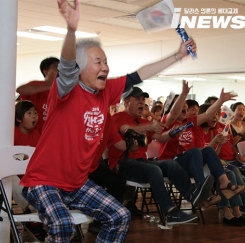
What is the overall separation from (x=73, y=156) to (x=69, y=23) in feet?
2.38

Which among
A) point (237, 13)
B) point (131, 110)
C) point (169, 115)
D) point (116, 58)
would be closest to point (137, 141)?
point (131, 110)

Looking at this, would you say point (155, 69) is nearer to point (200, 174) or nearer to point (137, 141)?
point (137, 141)

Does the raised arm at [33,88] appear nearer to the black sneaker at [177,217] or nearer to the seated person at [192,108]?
the black sneaker at [177,217]

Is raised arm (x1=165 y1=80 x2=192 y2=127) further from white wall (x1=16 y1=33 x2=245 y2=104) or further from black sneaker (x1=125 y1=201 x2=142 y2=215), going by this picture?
white wall (x1=16 y1=33 x2=245 y2=104)

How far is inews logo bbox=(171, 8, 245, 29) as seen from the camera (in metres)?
9.08

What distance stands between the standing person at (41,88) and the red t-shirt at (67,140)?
124cm

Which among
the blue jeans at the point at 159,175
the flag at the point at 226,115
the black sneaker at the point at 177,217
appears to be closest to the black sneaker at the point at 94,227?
the blue jeans at the point at 159,175

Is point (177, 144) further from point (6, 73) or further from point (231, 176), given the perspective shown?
point (6, 73)

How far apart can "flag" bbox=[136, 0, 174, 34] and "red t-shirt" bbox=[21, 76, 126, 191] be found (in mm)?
559

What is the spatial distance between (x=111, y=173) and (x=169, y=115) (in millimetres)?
1252

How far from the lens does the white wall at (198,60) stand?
11.2m

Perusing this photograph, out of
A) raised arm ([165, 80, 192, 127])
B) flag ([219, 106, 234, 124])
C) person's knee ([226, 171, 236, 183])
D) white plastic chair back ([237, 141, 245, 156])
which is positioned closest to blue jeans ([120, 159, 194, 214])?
raised arm ([165, 80, 192, 127])

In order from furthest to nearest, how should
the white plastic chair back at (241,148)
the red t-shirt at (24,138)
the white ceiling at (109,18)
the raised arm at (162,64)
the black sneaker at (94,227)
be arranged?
the white ceiling at (109,18) < the white plastic chair back at (241,148) < the black sneaker at (94,227) < the red t-shirt at (24,138) < the raised arm at (162,64)

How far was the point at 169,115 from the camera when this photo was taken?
534 cm
